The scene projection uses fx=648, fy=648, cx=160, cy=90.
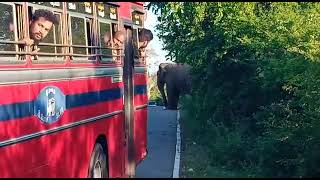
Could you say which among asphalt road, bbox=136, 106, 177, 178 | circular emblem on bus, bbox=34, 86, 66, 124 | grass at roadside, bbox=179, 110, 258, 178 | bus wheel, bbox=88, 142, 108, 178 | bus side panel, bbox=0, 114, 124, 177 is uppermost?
circular emblem on bus, bbox=34, 86, 66, 124

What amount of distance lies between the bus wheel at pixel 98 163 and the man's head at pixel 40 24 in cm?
245

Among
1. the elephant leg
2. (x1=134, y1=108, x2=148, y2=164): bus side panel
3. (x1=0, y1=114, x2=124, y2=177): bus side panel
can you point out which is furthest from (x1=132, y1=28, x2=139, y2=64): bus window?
the elephant leg

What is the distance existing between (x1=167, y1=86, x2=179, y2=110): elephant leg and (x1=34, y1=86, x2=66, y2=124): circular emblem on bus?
70.5 feet

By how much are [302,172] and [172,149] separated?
7524mm

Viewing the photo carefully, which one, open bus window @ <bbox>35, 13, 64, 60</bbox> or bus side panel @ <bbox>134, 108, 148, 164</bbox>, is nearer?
open bus window @ <bbox>35, 13, 64, 60</bbox>

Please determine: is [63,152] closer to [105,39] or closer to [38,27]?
[38,27]

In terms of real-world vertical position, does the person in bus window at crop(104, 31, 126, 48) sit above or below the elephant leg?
above

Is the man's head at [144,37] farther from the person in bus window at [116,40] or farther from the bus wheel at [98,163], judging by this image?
the bus wheel at [98,163]

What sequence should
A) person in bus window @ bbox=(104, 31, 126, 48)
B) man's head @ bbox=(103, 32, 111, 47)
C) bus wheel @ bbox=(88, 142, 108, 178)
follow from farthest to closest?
person in bus window @ bbox=(104, 31, 126, 48) → man's head @ bbox=(103, 32, 111, 47) → bus wheel @ bbox=(88, 142, 108, 178)

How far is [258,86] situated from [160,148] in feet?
11.7

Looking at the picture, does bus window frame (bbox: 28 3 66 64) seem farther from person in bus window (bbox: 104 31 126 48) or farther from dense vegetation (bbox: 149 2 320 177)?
person in bus window (bbox: 104 31 126 48)

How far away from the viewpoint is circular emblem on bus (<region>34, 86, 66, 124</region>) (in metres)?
6.39

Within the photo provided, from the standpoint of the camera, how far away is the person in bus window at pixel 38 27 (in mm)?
A: 6254

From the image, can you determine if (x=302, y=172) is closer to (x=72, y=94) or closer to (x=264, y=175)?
(x=264, y=175)
